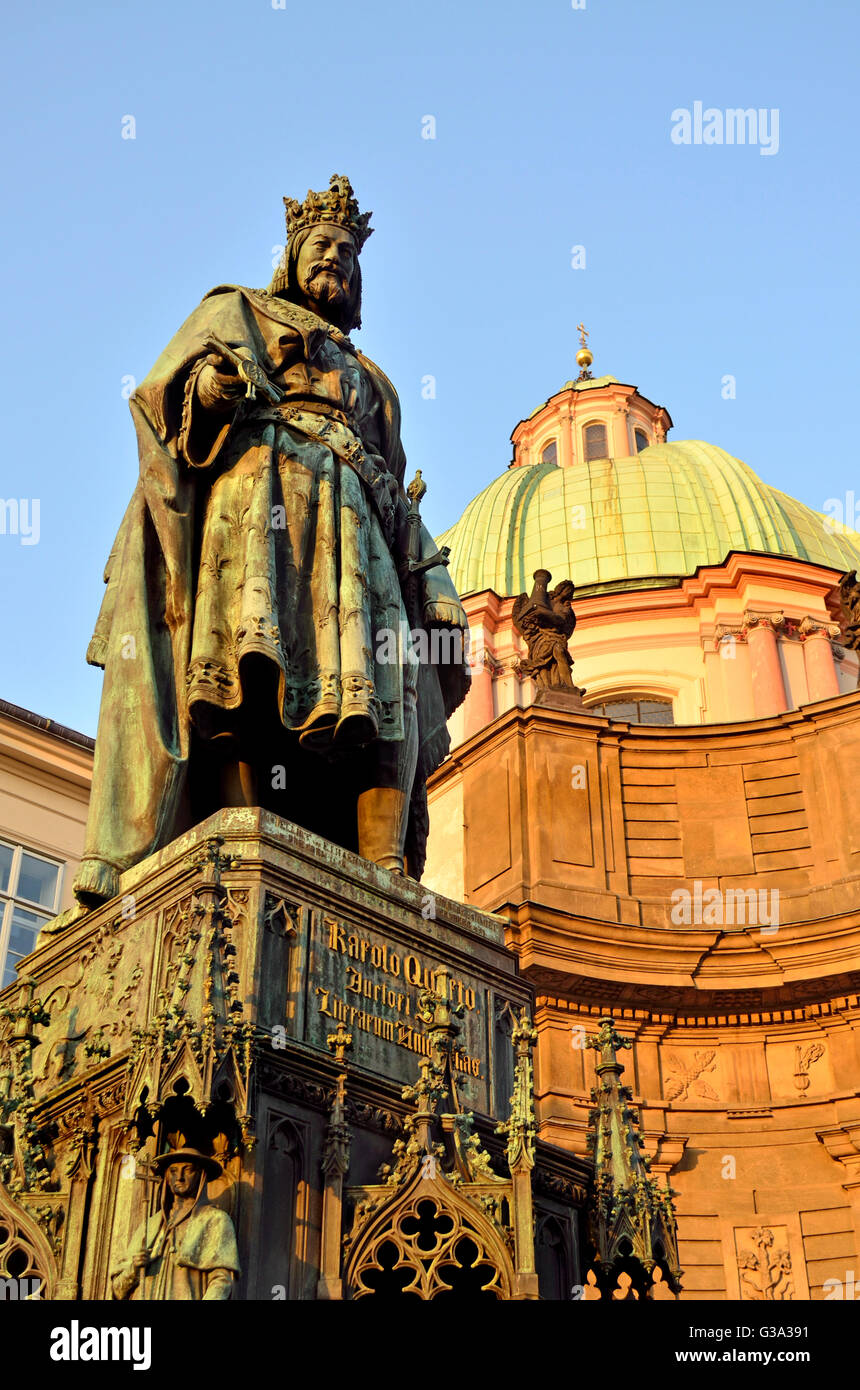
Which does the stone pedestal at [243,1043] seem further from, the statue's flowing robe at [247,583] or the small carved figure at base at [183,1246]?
the statue's flowing robe at [247,583]

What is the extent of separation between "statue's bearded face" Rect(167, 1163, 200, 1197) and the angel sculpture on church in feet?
79.9

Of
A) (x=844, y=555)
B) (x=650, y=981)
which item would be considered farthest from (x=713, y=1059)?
(x=844, y=555)

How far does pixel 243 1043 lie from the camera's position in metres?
5.27

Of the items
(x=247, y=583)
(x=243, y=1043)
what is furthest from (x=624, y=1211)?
(x=247, y=583)

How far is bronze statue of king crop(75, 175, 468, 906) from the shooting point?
6.72 m

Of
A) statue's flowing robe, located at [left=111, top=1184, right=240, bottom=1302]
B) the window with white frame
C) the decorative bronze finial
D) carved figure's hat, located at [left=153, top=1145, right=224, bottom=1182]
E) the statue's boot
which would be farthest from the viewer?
the window with white frame

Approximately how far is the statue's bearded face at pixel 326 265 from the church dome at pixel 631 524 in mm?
30381

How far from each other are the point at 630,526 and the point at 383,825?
33874 millimetres

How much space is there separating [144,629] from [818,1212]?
1952 cm

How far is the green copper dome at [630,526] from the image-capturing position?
39500mm

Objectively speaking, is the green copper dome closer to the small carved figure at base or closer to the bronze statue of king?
the bronze statue of king

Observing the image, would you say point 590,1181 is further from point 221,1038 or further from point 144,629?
point 144,629

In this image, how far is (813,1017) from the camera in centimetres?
2555

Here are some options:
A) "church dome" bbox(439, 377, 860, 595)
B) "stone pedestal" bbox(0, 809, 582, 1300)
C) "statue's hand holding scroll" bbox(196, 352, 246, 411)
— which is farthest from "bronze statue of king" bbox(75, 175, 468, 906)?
"church dome" bbox(439, 377, 860, 595)
